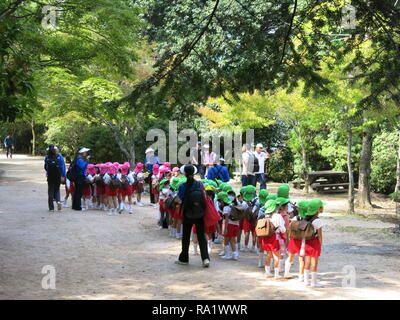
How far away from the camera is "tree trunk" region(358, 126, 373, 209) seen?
17.5 metres

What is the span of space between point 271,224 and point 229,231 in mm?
1387

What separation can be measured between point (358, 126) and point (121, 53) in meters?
8.11

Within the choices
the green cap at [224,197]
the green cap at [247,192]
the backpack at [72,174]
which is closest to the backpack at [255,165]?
the backpack at [72,174]

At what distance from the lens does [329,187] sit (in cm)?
2239

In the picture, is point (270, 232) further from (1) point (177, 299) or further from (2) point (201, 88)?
(2) point (201, 88)

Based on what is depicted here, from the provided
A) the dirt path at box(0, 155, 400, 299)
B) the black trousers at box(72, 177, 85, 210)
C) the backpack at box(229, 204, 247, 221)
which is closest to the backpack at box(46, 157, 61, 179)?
the black trousers at box(72, 177, 85, 210)

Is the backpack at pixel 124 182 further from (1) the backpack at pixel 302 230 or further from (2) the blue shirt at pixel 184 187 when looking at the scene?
(1) the backpack at pixel 302 230

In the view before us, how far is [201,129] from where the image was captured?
86.3 ft

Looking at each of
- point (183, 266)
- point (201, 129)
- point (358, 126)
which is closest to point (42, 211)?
point (183, 266)

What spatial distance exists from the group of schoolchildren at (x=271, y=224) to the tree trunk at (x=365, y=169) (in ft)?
28.7

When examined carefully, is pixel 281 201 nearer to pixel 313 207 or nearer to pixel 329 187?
pixel 313 207

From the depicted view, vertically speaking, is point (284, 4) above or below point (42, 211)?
above

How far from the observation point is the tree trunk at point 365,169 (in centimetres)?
1752

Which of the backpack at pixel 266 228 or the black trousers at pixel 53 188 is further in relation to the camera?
the black trousers at pixel 53 188
